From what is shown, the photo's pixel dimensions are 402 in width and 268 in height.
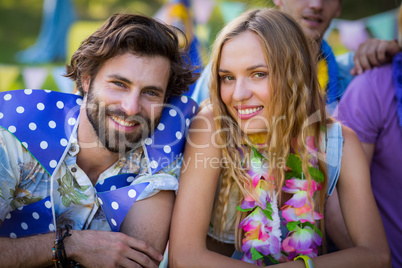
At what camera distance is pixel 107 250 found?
5.90 feet

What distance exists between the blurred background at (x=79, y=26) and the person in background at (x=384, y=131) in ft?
5.31

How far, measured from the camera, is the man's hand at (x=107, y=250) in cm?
179

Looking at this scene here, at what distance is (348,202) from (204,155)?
0.75 metres

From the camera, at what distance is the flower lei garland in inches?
77.7

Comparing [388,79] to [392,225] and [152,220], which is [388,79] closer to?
[392,225]

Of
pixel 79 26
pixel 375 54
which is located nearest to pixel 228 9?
pixel 79 26

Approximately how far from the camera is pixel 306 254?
1.96m

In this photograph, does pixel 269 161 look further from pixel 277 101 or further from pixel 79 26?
pixel 79 26

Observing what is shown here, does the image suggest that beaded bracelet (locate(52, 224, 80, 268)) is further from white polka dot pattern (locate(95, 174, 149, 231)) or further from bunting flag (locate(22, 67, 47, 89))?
Result: bunting flag (locate(22, 67, 47, 89))

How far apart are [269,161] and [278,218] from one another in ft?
0.94

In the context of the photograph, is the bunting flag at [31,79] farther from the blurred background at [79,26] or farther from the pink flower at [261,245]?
the pink flower at [261,245]

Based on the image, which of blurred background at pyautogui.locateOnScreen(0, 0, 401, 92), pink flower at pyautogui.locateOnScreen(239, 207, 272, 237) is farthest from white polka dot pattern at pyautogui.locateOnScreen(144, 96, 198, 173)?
blurred background at pyautogui.locateOnScreen(0, 0, 401, 92)

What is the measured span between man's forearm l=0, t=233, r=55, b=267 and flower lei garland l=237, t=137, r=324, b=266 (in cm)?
90

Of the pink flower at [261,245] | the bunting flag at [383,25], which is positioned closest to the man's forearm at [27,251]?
the pink flower at [261,245]
